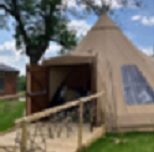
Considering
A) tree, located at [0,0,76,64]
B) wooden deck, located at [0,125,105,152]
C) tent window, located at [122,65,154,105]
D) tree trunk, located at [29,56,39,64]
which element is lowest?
wooden deck, located at [0,125,105,152]

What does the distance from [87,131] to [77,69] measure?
3.97 metres

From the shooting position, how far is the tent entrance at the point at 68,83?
10312 millimetres

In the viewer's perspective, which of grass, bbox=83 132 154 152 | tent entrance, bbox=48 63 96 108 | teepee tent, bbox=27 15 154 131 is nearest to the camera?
grass, bbox=83 132 154 152

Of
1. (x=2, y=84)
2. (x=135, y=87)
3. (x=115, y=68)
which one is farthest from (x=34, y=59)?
(x=135, y=87)

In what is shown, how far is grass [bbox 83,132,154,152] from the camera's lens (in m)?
6.95

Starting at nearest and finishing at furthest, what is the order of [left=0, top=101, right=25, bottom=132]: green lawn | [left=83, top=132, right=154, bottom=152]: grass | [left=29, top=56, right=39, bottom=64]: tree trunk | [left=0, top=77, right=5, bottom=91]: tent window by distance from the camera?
[left=83, top=132, right=154, bottom=152]: grass < [left=0, top=101, right=25, bottom=132]: green lawn < [left=29, top=56, right=39, bottom=64]: tree trunk < [left=0, top=77, right=5, bottom=91]: tent window

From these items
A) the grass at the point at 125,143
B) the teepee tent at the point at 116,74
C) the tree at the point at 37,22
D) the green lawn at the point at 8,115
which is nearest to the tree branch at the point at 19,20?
the tree at the point at 37,22

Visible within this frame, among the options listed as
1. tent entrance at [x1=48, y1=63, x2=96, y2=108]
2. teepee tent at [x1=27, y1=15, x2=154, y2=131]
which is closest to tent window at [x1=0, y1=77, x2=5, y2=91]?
tent entrance at [x1=48, y1=63, x2=96, y2=108]

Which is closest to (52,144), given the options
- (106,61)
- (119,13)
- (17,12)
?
(106,61)

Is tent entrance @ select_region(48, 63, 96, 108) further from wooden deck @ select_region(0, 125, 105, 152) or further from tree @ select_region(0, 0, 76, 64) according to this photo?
tree @ select_region(0, 0, 76, 64)

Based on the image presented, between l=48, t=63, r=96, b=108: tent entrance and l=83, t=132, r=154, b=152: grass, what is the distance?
217 centimetres

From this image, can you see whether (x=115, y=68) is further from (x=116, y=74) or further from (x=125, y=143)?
(x=125, y=143)

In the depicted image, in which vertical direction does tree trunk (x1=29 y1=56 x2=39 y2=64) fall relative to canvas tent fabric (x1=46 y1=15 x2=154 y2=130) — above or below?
above

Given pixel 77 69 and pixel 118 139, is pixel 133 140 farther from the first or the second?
pixel 77 69
